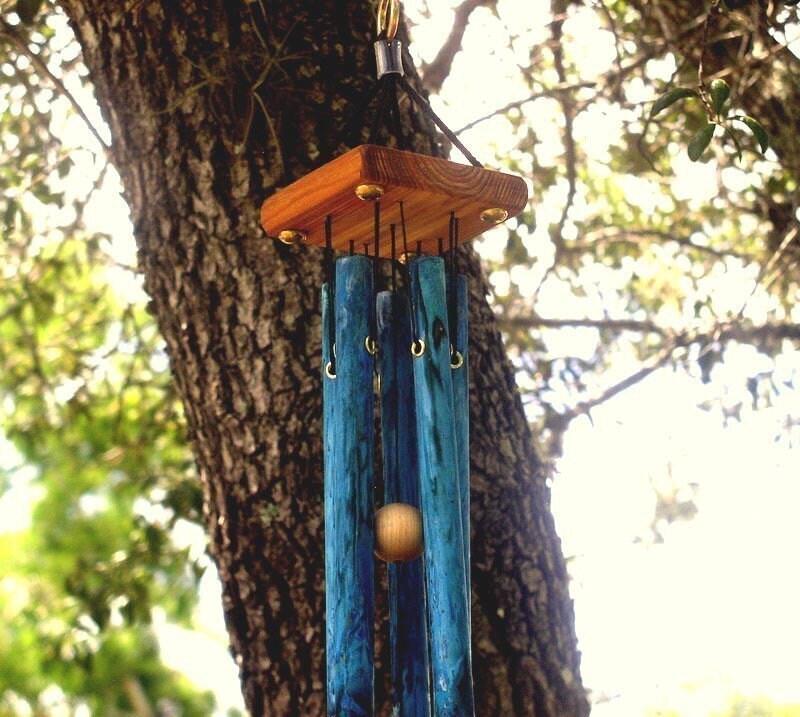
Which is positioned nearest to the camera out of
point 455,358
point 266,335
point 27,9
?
point 455,358

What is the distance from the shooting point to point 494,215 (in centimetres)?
156

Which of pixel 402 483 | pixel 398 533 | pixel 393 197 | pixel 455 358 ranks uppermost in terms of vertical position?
pixel 393 197

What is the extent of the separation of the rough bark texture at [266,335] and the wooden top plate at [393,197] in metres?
0.41

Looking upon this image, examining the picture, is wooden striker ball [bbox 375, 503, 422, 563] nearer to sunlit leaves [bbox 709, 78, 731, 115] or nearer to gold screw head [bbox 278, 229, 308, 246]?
gold screw head [bbox 278, 229, 308, 246]

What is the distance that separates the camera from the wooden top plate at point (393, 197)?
1424 millimetres

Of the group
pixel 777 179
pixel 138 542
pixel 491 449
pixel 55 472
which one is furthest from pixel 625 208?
pixel 55 472

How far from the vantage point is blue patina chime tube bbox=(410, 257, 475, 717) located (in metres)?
1.40

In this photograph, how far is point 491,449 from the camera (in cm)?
201

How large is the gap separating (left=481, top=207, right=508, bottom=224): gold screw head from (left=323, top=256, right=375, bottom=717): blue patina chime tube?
0.17 m

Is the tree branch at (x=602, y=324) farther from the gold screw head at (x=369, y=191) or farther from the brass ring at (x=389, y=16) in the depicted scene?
the gold screw head at (x=369, y=191)

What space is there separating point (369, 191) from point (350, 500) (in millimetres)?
377

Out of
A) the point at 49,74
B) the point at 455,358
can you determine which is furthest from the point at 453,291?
the point at 49,74

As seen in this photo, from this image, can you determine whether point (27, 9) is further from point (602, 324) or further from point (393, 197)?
point (602, 324)

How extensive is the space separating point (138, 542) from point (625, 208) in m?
2.02
